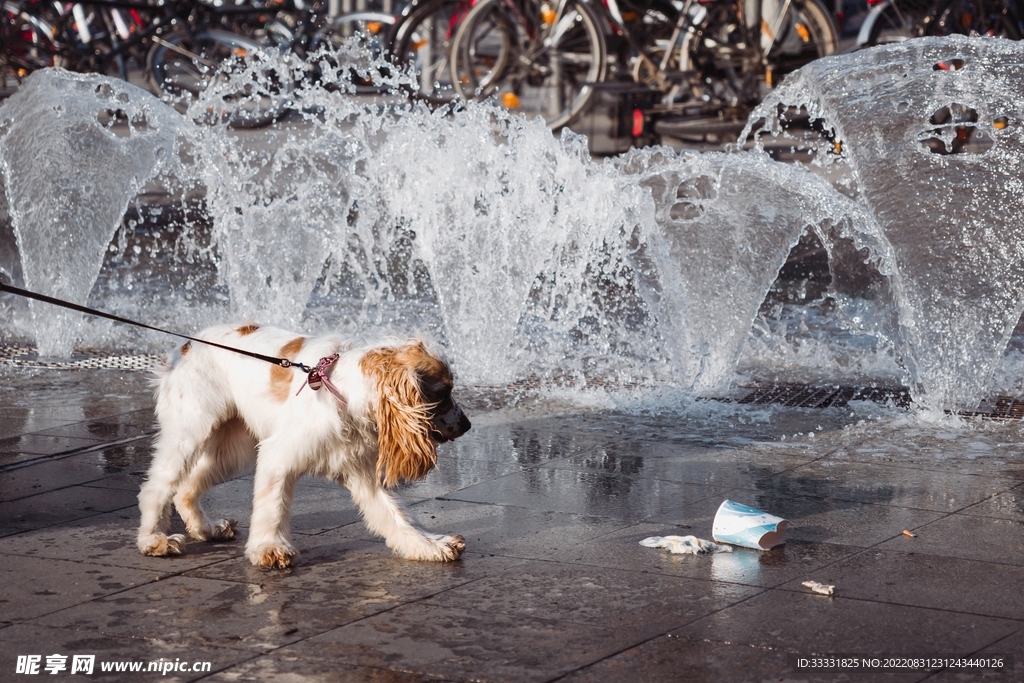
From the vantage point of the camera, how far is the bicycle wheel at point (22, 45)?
58.0ft

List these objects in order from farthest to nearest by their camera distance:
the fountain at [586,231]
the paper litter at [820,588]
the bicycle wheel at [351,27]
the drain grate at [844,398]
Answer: the bicycle wheel at [351,27]
the fountain at [586,231]
the drain grate at [844,398]
the paper litter at [820,588]

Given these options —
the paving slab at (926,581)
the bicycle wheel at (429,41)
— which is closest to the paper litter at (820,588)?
the paving slab at (926,581)

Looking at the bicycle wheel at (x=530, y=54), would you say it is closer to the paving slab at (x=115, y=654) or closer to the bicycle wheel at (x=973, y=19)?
the bicycle wheel at (x=973, y=19)

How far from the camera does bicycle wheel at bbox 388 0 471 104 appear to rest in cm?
1595

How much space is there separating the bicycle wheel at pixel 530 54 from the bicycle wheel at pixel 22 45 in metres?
5.82

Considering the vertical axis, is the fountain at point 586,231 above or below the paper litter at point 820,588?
above

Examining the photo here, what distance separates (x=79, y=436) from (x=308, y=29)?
1213 centimetres

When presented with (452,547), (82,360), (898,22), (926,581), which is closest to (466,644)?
(452,547)

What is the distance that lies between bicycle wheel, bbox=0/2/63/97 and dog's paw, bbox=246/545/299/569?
14.7 m

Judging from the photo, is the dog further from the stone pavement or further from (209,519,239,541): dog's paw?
the stone pavement

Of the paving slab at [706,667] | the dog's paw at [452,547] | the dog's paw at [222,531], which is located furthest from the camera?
the dog's paw at [222,531]

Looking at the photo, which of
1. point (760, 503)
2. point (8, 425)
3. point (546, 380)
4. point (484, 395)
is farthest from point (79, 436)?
point (760, 503)

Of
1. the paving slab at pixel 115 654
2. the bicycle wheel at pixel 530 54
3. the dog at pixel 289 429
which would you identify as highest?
the bicycle wheel at pixel 530 54

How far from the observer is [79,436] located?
627cm
